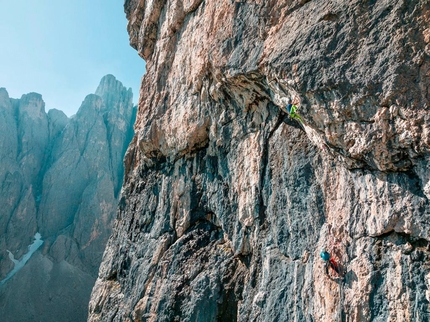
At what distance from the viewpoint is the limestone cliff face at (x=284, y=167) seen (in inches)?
316

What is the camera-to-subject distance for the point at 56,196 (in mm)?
62406

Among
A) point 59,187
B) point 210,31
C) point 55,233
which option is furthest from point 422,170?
point 59,187

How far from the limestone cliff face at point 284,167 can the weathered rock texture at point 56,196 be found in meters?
35.0

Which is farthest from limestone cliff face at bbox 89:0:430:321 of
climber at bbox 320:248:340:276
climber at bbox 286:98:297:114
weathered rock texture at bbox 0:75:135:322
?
weathered rock texture at bbox 0:75:135:322

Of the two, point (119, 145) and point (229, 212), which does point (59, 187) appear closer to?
point (119, 145)

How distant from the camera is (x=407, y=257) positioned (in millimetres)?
7992

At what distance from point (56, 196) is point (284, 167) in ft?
200

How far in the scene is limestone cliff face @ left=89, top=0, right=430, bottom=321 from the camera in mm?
8023

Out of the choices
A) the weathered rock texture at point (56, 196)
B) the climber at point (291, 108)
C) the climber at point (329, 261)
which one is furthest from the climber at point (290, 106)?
the weathered rock texture at point (56, 196)

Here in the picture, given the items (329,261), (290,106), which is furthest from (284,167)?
(329,261)

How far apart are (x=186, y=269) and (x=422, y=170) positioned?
11336mm

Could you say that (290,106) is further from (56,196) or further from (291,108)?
(56,196)

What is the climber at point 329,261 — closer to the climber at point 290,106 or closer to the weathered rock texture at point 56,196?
the climber at point 290,106

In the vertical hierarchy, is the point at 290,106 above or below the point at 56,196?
below
